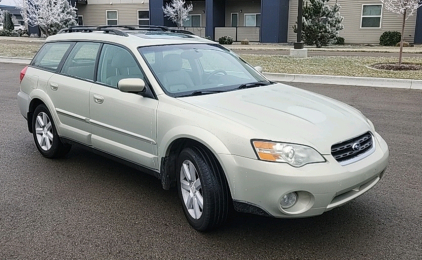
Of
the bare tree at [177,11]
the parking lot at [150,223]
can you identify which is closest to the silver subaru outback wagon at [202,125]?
the parking lot at [150,223]

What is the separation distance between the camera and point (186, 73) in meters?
4.42

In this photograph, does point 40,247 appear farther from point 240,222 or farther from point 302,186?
point 302,186

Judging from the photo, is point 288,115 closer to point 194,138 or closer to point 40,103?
point 194,138

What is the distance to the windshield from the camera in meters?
4.23

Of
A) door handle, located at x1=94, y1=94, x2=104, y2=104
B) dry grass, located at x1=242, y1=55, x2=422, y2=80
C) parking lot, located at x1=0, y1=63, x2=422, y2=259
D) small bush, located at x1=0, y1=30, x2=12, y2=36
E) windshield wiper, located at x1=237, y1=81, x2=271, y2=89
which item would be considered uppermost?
small bush, located at x1=0, y1=30, x2=12, y2=36

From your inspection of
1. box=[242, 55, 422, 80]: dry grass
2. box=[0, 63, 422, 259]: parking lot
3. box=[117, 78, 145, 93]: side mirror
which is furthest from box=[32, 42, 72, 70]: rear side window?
box=[242, 55, 422, 80]: dry grass

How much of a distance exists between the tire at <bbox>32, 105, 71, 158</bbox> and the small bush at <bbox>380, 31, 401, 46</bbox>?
2551cm

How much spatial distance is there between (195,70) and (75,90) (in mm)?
1448

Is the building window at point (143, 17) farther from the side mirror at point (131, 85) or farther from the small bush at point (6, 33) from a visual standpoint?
the side mirror at point (131, 85)

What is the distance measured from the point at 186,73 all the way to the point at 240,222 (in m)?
1.60

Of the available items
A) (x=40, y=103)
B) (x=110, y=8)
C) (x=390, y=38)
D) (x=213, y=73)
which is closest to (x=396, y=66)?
(x=213, y=73)

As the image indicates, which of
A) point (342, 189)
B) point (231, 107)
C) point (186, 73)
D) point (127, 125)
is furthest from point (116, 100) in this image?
point (342, 189)

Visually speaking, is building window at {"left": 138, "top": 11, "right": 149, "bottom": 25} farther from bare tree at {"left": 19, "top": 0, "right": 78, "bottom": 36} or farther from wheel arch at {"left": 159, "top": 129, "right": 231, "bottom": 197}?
wheel arch at {"left": 159, "top": 129, "right": 231, "bottom": 197}

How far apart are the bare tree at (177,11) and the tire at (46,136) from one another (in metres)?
26.9
